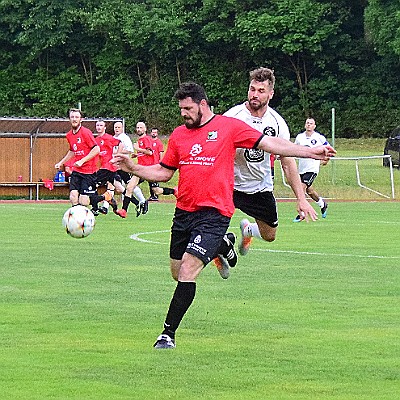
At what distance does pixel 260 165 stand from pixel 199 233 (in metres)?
2.96

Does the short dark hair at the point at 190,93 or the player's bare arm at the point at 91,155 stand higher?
the short dark hair at the point at 190,93

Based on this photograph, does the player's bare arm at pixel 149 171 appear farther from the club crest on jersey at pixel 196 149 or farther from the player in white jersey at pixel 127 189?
the player in white jersey at pixel 127 189

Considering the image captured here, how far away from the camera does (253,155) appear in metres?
12.0

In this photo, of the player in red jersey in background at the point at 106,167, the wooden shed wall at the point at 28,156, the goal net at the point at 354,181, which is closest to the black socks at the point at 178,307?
the player in red jersey in background at the point at 106,167

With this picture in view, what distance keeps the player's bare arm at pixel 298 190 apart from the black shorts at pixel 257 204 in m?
0.69

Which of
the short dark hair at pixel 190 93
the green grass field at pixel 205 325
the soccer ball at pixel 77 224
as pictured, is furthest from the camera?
the soccer ball at pixel 77 224

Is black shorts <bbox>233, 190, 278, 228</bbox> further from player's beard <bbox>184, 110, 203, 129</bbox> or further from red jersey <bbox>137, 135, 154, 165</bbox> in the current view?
red jersey <bbox>137, 135, 154, 165</bbox>

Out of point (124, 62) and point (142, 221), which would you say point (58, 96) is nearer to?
point (124, 62)

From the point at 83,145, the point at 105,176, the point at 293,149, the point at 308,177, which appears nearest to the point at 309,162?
the point at 308,177

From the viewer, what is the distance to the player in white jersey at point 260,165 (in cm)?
1148

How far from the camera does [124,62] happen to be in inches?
2618

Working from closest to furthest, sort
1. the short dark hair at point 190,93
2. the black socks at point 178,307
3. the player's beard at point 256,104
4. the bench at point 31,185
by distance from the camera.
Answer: the black socks at point 178,307, the short dark hair at point 190,93, the player's beard at point 256,104, the bench at point 31,185

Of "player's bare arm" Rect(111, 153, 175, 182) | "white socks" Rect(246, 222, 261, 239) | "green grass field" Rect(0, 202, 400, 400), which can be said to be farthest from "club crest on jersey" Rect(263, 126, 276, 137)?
"player's bare arm" Rect(111, 153, 175, 182)

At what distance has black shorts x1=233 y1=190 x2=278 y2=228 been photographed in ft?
40.8
